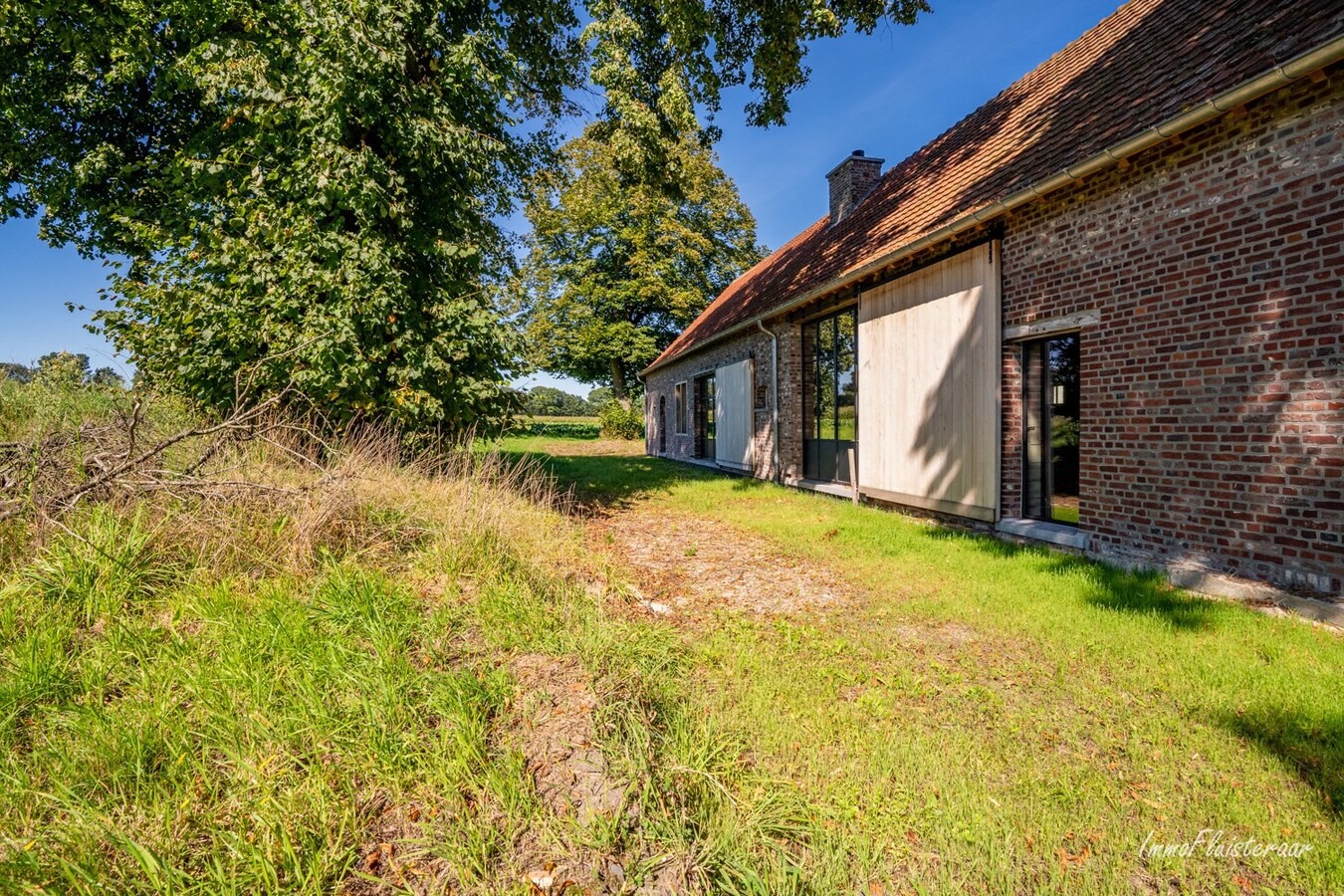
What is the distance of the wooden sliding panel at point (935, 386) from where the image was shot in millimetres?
6555

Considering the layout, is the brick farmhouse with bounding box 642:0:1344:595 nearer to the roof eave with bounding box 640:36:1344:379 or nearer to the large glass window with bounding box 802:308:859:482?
the roof eave with bounding box 640:36:1344:379

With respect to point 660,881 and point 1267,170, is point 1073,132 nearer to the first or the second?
point 1267,170

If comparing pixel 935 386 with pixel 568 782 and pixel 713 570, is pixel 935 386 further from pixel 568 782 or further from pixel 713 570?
pixel 568 782

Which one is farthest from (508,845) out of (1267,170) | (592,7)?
(592,7)

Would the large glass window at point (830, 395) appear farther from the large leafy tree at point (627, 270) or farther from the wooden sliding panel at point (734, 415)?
the large leafy tree at point (627, 270)

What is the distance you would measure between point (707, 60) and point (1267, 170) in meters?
7.65

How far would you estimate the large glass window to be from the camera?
969cm

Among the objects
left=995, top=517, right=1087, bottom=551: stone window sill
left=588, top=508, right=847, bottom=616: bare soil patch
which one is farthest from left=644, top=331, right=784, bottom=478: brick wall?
left=995, top=517, right=1087, bottom=551: stone window sill

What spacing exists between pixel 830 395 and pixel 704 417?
26.6 ft

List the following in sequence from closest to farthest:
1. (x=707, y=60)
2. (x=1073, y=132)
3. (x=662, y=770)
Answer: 1. (x=662, y=770)
2. (x=1073, y=132)
3. (x=707, y=60)

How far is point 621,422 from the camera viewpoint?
29.3 meters

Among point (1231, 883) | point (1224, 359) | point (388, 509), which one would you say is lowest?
point (1231, 883)

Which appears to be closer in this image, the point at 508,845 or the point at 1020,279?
the point at 508,845

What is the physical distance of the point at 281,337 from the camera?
601 cm
